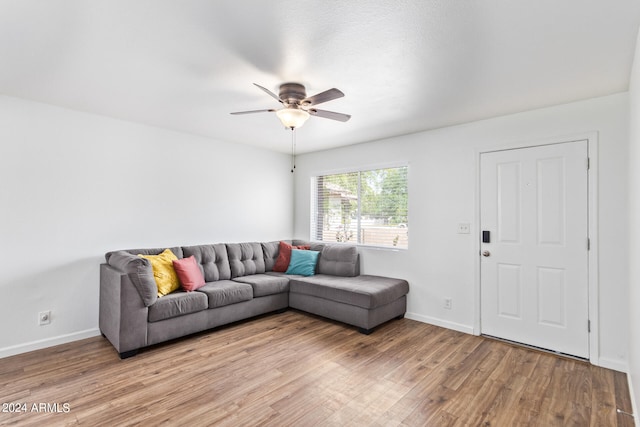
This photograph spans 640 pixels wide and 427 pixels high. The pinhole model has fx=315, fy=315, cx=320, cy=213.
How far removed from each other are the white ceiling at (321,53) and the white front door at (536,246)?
0.60m

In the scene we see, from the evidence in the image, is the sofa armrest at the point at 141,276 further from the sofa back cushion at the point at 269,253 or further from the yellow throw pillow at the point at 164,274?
the sofa back cushion at the point at 269,253

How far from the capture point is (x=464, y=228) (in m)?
3.65

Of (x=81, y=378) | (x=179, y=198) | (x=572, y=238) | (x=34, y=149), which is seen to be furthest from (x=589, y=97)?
(x=34, y=149)

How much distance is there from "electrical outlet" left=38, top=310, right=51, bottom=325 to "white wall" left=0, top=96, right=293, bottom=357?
40 mm

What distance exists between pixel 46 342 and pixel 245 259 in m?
2.24

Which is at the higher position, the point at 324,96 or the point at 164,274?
the point at 324,96

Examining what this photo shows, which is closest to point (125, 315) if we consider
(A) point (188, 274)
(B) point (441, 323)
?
(A) point (188, 274)

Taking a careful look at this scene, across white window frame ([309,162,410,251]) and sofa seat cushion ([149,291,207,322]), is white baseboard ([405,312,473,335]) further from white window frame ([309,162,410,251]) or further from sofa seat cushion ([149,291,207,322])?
sofa seat cushion ([149,291,207,322])

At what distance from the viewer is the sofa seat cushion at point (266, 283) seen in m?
3.93

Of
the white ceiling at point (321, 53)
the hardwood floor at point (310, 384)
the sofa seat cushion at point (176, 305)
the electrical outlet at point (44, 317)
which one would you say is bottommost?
the hardwood floor at point (310, 384)

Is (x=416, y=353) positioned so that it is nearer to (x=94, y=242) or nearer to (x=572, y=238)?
(x=572, y=238)

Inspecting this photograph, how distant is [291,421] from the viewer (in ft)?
6.55

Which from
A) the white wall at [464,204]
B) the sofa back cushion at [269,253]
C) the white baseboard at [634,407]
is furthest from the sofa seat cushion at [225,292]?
the white baseboard at [634,407]

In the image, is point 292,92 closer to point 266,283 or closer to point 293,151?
point 266,283
